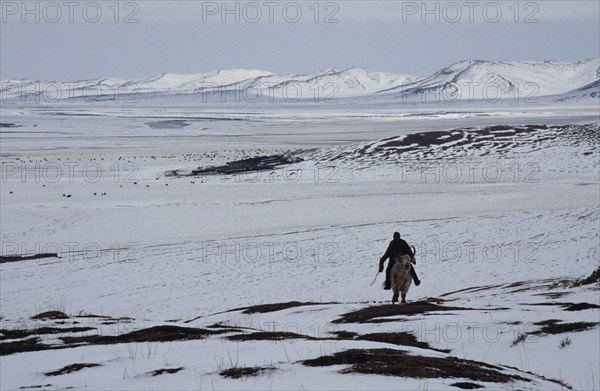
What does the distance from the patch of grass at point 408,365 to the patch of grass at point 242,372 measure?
1.65 ft

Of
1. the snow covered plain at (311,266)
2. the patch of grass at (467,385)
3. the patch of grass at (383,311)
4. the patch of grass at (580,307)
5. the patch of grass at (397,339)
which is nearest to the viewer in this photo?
the patch of grass at (467,385)

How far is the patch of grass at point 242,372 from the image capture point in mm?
7812

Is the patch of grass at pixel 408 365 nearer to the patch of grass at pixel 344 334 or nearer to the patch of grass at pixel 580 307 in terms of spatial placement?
the patch of grass at pixel 344 334

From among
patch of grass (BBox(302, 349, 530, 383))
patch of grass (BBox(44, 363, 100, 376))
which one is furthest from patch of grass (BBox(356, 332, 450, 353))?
patch of grass (BBox(44, 363, 100, 376))

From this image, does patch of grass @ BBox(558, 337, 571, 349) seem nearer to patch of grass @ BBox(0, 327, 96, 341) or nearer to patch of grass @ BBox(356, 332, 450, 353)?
patch of grass @ BBox(356, 332, 450, 353)

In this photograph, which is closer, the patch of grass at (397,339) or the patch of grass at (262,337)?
the patch of grass at (262,337)

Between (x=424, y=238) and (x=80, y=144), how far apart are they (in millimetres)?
57184

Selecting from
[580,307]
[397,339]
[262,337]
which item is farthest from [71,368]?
[580,307]

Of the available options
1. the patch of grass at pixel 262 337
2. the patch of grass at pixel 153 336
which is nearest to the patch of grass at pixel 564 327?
the patch of grass at pixel 262 337

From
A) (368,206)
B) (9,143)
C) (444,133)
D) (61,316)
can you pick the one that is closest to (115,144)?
(9,143)

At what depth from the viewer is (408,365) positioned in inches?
317

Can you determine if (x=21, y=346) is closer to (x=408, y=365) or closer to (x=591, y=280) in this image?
(x=408, y=365)

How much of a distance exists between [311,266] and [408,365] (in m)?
16.1

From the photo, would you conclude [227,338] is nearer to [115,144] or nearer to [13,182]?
[13,182]
